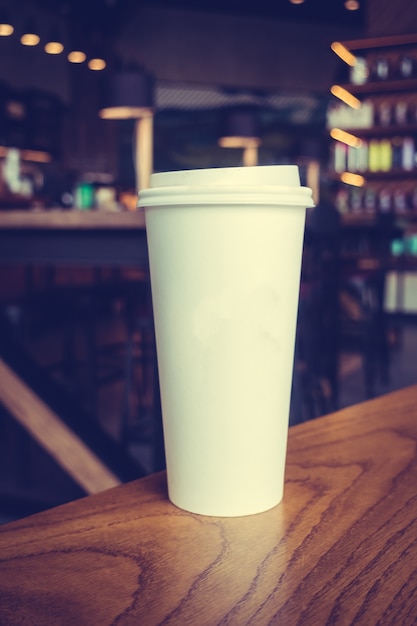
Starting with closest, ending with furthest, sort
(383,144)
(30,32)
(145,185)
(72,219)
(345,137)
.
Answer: (72,219), (145,185), (30,32), (383,144), (345,137)

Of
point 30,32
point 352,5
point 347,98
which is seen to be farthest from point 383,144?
point 30,32

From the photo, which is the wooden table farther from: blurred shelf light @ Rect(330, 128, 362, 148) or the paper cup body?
blurred shelf light @ Rect(330, 128, 362, 148)

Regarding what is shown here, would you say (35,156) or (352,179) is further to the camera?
(35,156)

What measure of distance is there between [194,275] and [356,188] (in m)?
7.32

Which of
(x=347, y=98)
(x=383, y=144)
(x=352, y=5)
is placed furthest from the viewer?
(x=352, y=5)

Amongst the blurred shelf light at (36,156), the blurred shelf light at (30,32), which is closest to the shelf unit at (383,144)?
the blurred shelf light at (30,32)

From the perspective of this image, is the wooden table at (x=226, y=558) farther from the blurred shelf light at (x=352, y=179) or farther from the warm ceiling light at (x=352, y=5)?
the warm ceiling light at (x=352, y=5)

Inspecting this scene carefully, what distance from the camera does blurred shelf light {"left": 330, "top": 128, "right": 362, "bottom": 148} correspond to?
6972 mm

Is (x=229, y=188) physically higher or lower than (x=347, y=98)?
lower

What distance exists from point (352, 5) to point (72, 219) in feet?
25.0

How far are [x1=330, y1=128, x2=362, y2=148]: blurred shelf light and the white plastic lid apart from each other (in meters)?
6.56

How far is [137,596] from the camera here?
1.20 ft

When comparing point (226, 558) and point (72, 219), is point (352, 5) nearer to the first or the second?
point (72, 219)

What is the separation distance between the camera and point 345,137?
7.30 m
